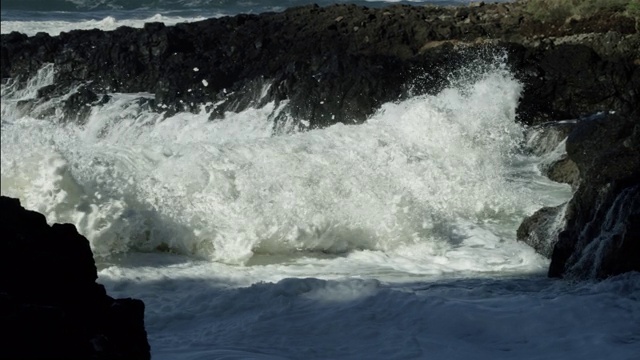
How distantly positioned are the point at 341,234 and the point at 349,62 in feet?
20.0

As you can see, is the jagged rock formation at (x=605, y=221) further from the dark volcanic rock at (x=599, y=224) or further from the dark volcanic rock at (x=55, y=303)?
the dark volcanic rock at (x=55, y=303)

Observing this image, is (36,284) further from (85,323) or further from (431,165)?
(431,165)

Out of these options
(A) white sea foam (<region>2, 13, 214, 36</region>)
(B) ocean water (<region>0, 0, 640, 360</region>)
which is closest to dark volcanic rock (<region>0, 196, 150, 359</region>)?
(B) ocean water (<region>0, 0, 640, 360</region>)

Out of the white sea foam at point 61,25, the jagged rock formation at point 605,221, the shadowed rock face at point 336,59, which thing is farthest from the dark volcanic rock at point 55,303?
the white sea foam at point 61,25

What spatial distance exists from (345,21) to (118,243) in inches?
441

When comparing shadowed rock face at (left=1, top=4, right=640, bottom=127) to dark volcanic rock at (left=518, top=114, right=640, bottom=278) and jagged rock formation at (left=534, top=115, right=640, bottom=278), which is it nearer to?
dark volcanic rock at (left=518, top=114, right=640, bottom=278)

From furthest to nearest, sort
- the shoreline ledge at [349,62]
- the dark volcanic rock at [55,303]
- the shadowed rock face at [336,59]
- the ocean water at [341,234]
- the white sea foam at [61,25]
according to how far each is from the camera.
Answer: the white sea foam at [61,25], the shadowed rock face at [336,59], the shoreline ledge at [349,62], the ocean water at [341,234], the dark volcanic rock at [55,303]

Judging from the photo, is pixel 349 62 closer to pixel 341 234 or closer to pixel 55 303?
pixel 341 234

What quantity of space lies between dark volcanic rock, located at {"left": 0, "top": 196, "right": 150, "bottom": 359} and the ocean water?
1903 mm

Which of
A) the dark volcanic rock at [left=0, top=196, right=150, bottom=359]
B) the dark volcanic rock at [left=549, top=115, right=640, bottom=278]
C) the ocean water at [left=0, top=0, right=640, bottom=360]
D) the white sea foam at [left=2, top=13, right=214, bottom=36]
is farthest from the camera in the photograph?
the white sea foam at [left=2, top=13, right=214, bottom=36]

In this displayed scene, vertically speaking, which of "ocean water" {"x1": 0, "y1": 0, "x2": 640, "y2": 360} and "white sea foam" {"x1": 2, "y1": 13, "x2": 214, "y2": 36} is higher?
"white sea foam" {"x1": 2, "y1": 13, "x2": 214, "y2": 36}

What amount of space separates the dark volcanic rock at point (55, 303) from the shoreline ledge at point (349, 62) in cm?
603

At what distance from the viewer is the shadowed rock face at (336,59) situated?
15188 mm

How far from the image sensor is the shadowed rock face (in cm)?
1519
